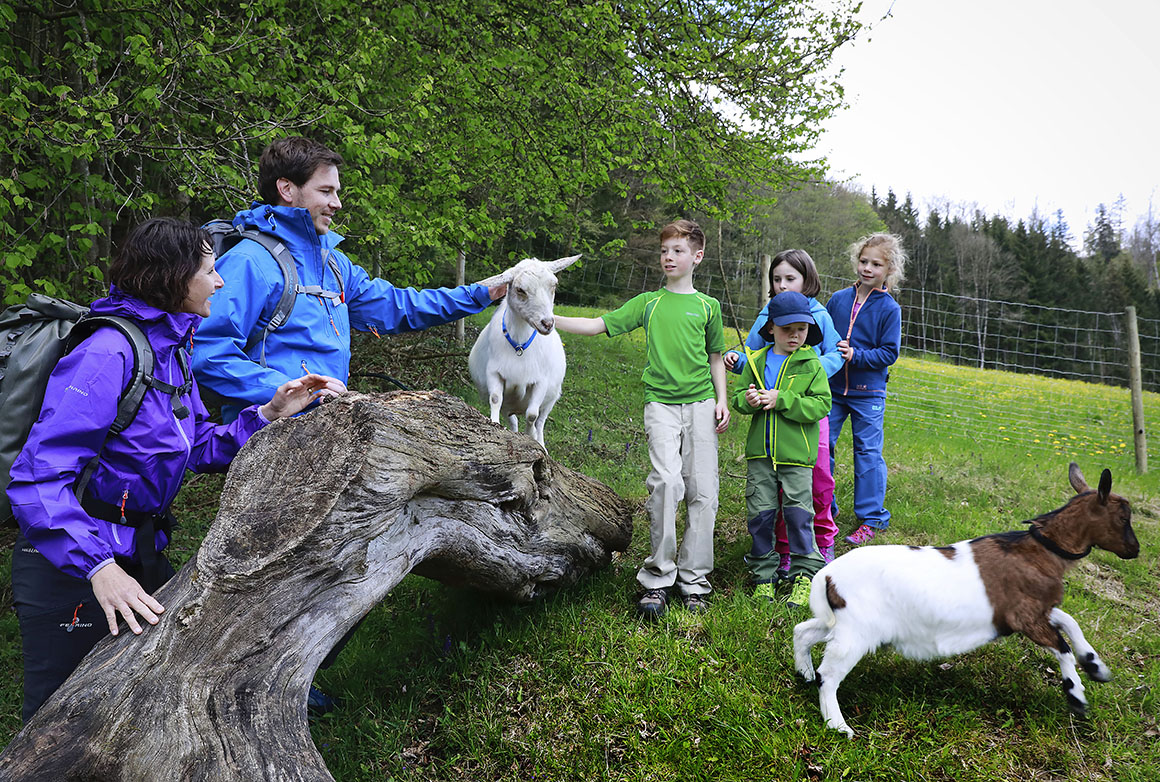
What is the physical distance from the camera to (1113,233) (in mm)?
72500

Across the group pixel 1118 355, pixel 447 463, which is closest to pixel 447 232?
pixel 447 463

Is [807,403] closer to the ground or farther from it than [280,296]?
closer to the ground

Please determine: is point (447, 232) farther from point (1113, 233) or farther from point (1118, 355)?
point (1113, 233)

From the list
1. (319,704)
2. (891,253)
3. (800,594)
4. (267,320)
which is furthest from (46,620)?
(891,253)

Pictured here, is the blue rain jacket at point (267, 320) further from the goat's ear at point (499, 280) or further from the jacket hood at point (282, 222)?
the goat's ear at point (499, 280)

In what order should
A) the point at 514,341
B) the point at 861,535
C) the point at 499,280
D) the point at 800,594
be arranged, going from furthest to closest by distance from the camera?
the point at 514,341
the point at 861,535
the point at 499,280
the point at 800,594

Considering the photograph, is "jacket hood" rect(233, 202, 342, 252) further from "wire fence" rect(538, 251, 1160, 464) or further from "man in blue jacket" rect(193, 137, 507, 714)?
"wire fence" rect(538, 251, 1160, 464)

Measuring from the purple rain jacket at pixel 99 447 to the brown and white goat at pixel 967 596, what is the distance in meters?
2.88

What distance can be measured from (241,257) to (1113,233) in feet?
299

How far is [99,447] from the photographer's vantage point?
246cm

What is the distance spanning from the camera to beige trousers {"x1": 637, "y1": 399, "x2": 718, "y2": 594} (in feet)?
14.4

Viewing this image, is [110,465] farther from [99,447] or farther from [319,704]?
[319,704]

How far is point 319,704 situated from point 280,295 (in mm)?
2424

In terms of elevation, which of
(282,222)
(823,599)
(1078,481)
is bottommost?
(823,599)
